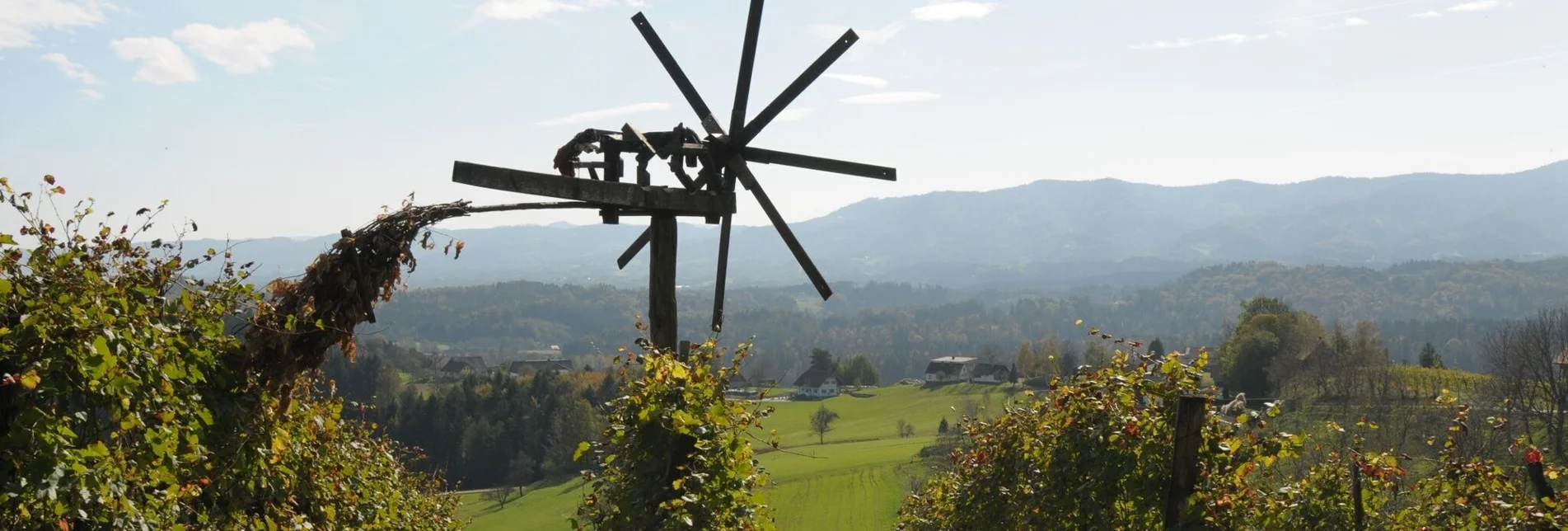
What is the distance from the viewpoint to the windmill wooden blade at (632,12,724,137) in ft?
30.6

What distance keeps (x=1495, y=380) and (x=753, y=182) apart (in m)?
72.2

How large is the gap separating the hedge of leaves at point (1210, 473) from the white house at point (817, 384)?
150m

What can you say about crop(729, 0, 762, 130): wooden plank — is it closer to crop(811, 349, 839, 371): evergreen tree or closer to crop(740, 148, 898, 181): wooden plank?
crop(740, 148, 898, 181): wooden plank

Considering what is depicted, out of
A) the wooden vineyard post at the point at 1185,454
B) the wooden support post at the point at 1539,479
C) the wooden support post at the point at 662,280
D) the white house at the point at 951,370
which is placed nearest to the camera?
the wooden vineyard post at the point at 1185,454

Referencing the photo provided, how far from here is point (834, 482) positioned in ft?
244

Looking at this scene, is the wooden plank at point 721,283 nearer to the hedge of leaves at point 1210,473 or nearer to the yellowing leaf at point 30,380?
the hedge of leaves at point 1210,473

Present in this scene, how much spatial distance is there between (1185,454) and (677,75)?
5.21 meters

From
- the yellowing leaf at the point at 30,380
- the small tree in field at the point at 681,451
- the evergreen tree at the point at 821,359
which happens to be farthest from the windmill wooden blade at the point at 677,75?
the evergreen tree at the point at 821,359

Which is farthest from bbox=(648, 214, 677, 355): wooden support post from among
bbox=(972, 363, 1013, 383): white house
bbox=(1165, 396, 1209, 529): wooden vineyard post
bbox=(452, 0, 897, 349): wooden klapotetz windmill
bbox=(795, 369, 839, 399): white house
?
bbox=(795, 369, 839, 399): white house

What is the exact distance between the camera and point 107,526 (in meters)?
4.95

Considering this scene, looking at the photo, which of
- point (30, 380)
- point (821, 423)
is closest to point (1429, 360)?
point (821, 423)

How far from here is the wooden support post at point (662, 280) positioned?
8430 mm

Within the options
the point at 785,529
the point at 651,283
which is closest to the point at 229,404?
the point at 651,283

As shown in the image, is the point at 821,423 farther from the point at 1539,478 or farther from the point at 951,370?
the point at 1539,478
